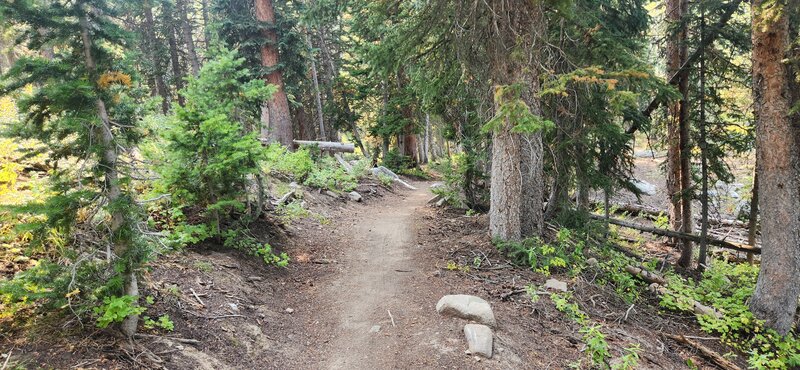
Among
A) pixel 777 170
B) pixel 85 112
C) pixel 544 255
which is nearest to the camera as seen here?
pixel 85 112

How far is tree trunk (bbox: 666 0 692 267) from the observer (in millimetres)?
10188

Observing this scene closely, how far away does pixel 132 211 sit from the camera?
3857 millimetres

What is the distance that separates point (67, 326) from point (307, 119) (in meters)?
23.5

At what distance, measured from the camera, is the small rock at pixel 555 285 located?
6.83m

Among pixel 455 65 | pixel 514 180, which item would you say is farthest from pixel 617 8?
pixel 514 180

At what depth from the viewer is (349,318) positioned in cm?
611

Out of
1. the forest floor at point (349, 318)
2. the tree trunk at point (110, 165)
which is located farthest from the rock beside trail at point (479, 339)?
the tree trunk at point (110, 165)

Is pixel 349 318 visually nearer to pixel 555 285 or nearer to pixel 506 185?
pixel 555 285

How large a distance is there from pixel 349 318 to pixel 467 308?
1.82m

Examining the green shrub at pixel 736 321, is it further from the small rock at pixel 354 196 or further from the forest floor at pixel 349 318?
the small rock at pixel 354 196

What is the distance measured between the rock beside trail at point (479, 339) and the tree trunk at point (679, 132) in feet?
26.1

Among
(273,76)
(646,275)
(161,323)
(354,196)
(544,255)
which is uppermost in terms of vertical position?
(273,76)

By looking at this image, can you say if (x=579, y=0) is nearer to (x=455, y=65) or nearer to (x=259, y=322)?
(x=455, y=65)

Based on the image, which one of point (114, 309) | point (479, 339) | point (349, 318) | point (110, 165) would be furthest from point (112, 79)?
point (479, 339)
